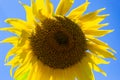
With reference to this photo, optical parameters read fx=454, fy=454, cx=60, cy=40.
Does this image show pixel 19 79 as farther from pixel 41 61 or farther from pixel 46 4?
pixel 46 4

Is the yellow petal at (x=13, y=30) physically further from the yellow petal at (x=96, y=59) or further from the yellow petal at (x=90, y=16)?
the yellow petal at (x=96, y=59)

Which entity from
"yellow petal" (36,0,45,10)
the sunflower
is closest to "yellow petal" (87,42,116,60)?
the sunflower

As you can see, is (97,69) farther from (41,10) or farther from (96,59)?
(41,10)

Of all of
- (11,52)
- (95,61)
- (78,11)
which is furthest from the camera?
(95,61)

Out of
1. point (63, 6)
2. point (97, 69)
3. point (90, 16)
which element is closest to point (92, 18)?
point (90, 16)

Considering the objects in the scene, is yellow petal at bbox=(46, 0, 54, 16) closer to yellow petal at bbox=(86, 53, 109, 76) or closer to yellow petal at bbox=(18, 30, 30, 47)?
yellow petal at bbox=(18, 30, 30, 47)

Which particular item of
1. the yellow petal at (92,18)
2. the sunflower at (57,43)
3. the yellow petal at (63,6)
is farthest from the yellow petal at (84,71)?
the yellow petal at (63,6)
